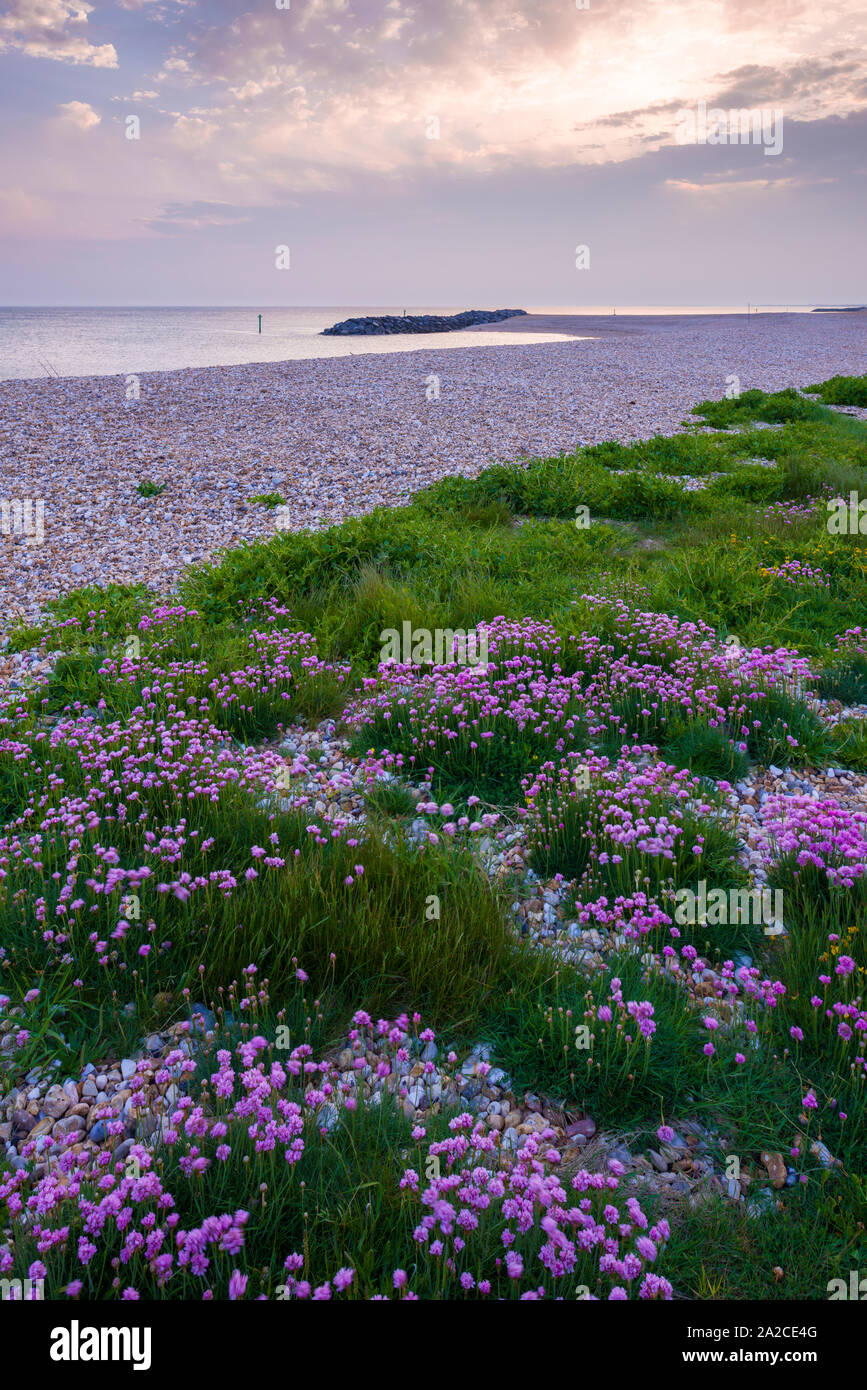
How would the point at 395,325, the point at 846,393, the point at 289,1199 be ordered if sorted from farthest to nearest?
the point at 395,325
the point at 846,393
the point at 289,1199

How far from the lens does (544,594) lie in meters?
8.72

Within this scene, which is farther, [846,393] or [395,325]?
[395,325]

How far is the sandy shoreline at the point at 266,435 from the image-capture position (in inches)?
435

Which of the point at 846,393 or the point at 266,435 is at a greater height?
the point at 846,393

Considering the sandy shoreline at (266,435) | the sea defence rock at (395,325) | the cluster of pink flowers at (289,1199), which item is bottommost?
the cluster of pink flowers at (289,1199)

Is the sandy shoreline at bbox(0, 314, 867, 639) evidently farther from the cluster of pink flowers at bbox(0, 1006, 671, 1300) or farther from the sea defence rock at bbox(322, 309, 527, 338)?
the sea defence rock at bbox(322, 309, 527, 338)

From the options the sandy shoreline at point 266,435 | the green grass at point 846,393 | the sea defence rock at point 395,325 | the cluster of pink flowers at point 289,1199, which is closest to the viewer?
the cluster of pink flowers at point 289,1199

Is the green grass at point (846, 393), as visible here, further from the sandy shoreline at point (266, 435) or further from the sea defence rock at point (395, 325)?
the sea defence rock at point (395, 325)

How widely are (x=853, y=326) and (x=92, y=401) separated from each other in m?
55.8

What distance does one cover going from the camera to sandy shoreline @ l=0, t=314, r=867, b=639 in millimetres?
11047

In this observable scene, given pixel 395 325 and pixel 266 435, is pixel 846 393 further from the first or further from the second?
pixel 395 325

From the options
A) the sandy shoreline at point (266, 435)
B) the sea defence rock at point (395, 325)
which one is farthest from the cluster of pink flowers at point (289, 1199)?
the sea defence rock at point (395, 325)

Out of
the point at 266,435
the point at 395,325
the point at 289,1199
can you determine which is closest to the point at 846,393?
the point at 266,435

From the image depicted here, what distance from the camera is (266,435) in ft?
56.1
